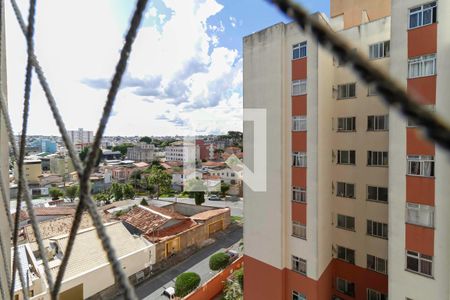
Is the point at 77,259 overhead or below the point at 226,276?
overhead

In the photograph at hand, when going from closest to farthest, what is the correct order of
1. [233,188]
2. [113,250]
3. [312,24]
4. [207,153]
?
[312,24]
[113,250]
[233,188]
[207,153]

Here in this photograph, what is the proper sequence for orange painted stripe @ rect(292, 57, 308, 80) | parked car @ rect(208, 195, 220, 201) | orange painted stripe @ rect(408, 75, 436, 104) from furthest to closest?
1. parked car @ rect(208, 195, 220, 201)
2. orange painted stripe @ rect(292, 57, 308, 80)
3. orange painted stripe @ rect(408, 75, 436, 104)

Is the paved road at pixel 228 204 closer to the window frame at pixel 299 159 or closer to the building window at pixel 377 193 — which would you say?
the building window at pixel 377 193

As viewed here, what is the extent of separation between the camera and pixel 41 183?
138ft

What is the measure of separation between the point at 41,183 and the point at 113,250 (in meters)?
50.0

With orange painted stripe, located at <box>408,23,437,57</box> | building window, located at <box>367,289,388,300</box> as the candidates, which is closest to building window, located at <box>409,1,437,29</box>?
orange painted stripe, located at <box>408,23,437,57</box>

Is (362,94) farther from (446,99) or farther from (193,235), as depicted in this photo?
(193,235)

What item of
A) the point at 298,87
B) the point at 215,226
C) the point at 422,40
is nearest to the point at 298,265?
the point at 298,87

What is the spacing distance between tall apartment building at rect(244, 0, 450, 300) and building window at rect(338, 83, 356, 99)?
0.03m

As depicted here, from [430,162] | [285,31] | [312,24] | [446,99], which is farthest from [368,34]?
[312,24]

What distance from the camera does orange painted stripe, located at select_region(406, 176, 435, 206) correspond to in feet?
20.4

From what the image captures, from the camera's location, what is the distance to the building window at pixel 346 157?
9.38 m

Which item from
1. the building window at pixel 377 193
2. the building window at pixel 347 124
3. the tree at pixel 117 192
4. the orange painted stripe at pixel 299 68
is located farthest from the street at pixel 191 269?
the tree at pixel 117 192

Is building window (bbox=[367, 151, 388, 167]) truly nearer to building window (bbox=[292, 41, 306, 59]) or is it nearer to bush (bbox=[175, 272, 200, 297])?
building window (bbox=[292, 41, 306, 59])
